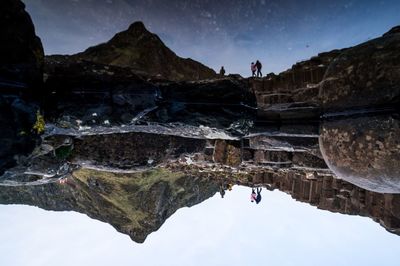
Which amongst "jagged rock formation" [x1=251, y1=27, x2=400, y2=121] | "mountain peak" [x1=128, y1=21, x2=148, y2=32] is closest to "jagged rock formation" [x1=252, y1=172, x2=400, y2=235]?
"jagged rock formation" [x1=251, y1=27, x2=400, y2=121]

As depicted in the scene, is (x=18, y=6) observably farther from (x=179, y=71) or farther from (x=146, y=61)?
(x=179, y=71)

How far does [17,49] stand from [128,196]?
23.2ft

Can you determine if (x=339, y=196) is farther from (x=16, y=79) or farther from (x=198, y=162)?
(x=16, y=79)

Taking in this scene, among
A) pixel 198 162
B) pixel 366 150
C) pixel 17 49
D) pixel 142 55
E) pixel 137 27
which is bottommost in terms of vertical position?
pixel 198 162

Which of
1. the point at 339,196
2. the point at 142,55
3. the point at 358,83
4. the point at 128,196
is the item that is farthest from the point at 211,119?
the point at 128,196

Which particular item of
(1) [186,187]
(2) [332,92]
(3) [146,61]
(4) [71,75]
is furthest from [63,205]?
(2) [332,92]

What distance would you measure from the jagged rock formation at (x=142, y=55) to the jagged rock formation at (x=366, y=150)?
18.9 feet

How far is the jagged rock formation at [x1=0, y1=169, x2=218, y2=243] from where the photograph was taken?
9.12 m

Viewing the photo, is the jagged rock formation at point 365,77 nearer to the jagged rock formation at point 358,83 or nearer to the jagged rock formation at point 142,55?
the jagged rock formation at point 358,83

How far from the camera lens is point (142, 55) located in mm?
8672

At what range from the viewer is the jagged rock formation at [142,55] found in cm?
841

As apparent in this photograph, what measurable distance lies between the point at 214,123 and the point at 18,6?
2.18 m

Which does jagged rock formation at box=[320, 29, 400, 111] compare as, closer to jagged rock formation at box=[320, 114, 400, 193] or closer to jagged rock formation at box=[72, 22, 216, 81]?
jagged rock formation at box=[320, 114, 400, 193]

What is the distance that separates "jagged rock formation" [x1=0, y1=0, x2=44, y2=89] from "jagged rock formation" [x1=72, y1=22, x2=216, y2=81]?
536cm
